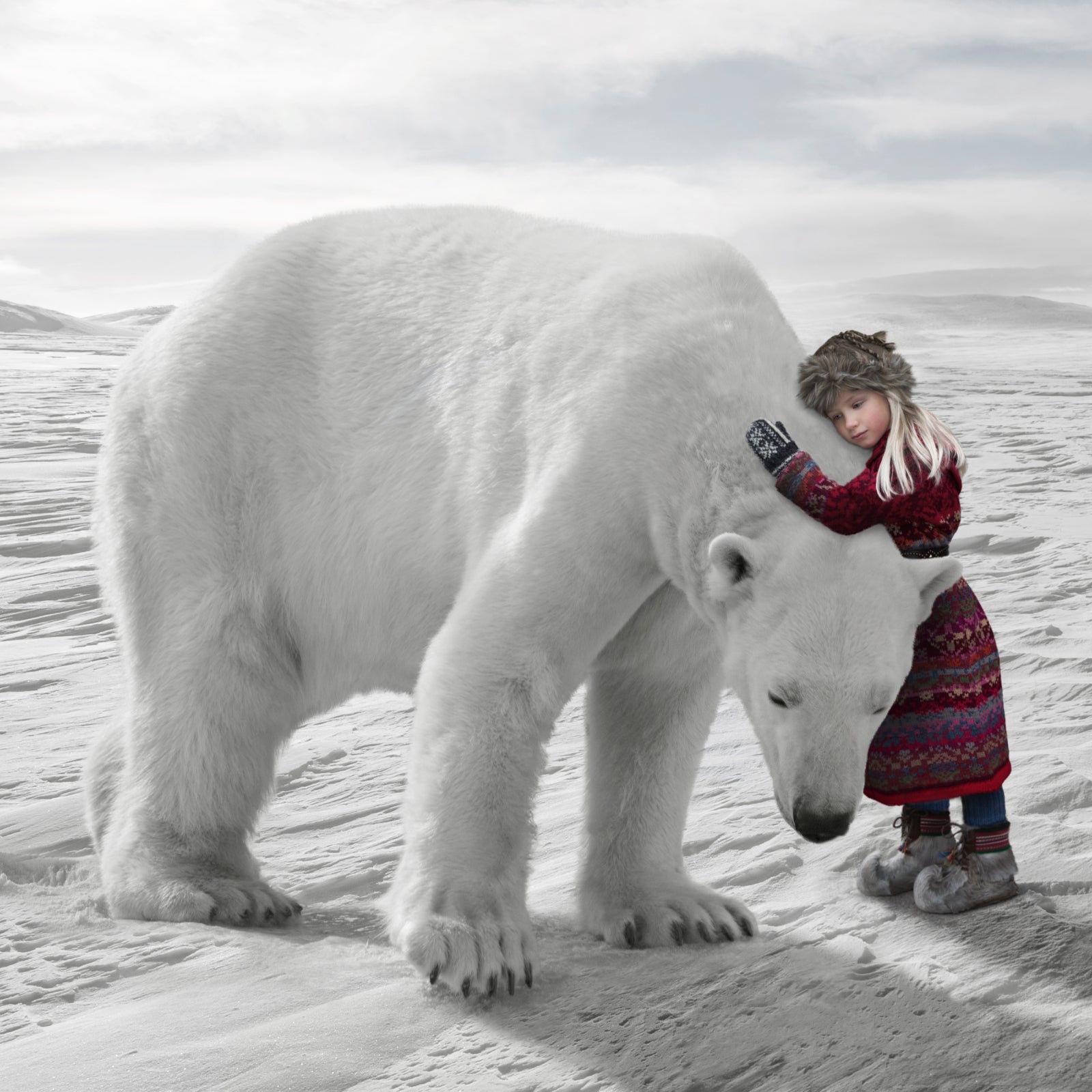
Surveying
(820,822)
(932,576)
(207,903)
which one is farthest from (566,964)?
(932,576)

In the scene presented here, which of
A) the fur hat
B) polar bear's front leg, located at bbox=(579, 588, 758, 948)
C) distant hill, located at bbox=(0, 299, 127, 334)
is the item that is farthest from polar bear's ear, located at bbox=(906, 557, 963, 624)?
distant hill, located at bbox=(0, 299, 127, 334)

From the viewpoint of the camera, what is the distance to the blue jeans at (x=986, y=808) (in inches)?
110

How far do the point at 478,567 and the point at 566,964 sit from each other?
828mm

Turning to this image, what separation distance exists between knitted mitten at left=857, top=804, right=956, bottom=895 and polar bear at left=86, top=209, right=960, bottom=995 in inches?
12.4

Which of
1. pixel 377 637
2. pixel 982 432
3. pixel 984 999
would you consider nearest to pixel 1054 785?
pixel 984 999

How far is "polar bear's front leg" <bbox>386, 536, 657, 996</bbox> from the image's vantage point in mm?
2531

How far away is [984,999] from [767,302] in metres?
1.43

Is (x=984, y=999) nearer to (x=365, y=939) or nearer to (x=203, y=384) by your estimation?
(x=365, y=939)

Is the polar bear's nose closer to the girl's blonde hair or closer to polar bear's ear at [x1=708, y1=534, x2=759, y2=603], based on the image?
polar bear's ear at [x1=708, y1=534, x2=759, y2=603]

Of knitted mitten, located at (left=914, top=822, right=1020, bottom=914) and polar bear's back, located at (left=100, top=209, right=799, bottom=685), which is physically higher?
polar bear's back, located at (left=100, top=209, right=799, bottom=685)

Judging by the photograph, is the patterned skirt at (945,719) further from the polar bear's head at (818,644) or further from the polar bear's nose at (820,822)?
the polar bear's nose at (820,822)

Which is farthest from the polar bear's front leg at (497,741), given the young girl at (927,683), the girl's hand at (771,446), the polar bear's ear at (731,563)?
the young girl at (927,683)

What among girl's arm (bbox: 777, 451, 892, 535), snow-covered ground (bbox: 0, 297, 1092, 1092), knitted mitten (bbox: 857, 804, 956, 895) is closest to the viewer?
snow-covered ground (bbox: 0, 297, 1092, 1092)

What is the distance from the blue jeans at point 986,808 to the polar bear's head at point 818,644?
0.57 m
